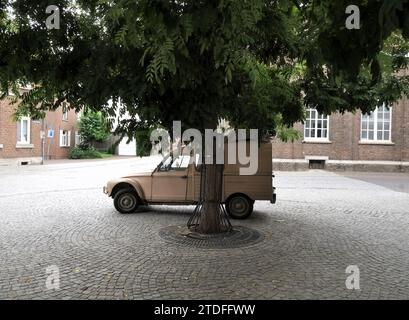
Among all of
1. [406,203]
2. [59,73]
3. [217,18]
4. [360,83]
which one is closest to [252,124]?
[360,83]

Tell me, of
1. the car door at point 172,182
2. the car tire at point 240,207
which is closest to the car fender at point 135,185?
the car door at point 172,182

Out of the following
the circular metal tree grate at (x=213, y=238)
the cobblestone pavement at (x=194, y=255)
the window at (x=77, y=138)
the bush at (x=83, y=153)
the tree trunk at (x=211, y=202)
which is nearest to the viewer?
the cobblestone pavement at (x=194, y=255)

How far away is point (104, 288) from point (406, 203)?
11271mm

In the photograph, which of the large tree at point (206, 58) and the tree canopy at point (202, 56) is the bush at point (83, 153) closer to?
the tree canopy at point (202, 56)

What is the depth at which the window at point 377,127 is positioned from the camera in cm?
2633

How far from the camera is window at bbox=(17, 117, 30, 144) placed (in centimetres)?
3133

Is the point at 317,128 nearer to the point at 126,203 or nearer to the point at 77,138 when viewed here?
the point at 126,203

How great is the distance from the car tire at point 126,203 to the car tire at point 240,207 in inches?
95.4

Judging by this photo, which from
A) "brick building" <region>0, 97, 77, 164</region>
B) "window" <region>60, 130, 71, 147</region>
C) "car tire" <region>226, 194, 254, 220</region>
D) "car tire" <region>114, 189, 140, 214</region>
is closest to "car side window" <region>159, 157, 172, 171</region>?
"car tire" <region>114, 189, 140, 214</region>

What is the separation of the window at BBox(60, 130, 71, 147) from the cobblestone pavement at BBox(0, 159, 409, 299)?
1150 inches

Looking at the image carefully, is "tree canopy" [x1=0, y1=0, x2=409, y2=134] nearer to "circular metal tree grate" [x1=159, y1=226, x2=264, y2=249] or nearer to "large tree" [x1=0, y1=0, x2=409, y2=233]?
"large tree" [x1=0, y1=0, x2=409, y2=233]

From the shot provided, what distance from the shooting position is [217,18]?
3.10 meters

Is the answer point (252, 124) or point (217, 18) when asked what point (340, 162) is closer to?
point (252, 124)

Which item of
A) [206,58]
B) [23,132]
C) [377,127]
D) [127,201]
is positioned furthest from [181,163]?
[23,132]
